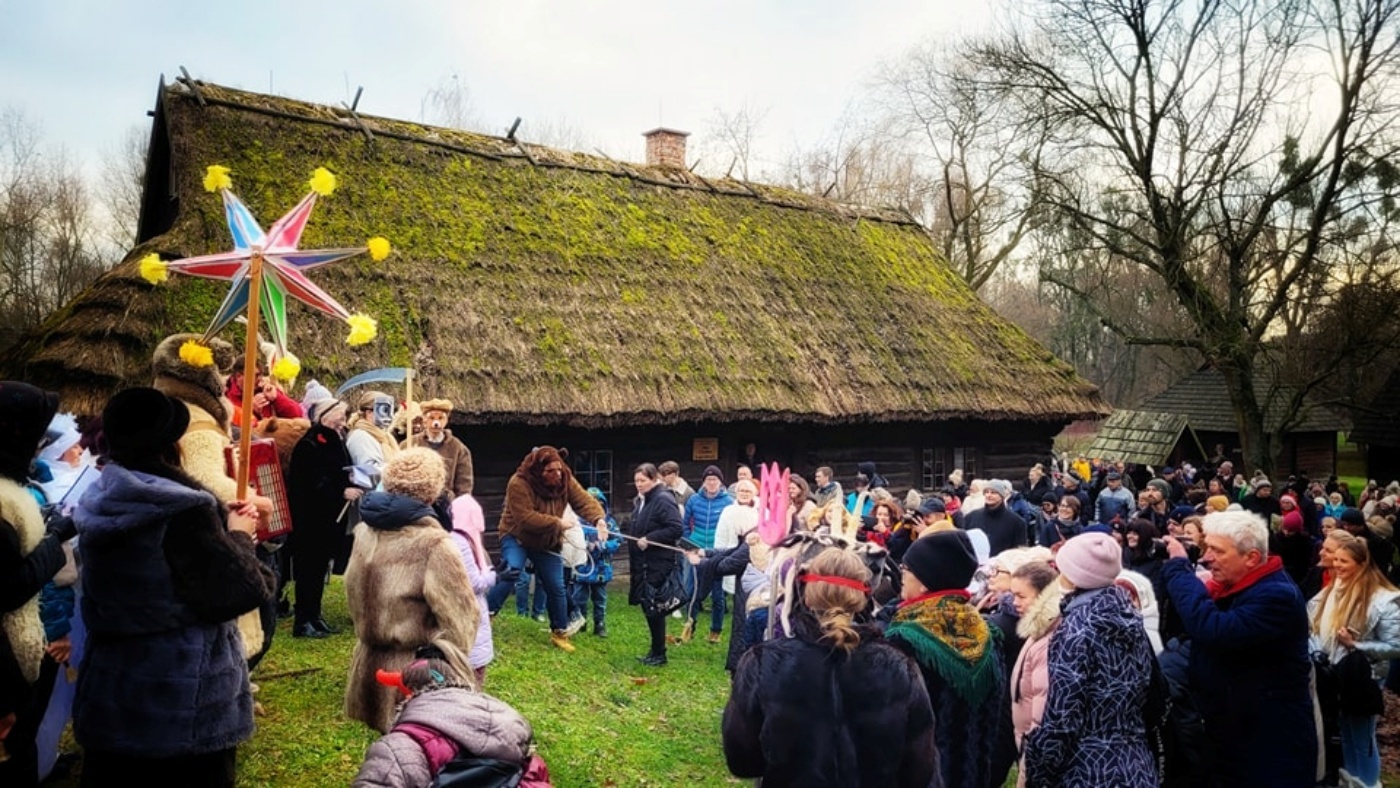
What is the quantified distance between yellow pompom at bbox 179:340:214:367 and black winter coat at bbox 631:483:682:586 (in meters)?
4.92

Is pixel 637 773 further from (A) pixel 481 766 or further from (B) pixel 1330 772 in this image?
(B) pixel 1330 772

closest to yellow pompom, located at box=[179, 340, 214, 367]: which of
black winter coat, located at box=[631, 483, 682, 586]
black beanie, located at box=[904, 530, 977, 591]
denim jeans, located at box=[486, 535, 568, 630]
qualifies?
black beanie, located at box=[904, 530, 977, 591]

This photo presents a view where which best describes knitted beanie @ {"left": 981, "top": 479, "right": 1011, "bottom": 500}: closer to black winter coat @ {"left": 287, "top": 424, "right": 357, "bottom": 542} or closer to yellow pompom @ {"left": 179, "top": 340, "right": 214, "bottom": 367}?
black winter coat @ {"left": 287, "top": 424, "right": 357, "bottom": 542}

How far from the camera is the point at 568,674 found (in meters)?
7.75

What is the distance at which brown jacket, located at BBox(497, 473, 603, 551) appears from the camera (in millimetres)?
8273

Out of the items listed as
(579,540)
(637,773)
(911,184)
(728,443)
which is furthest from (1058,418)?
(911,184)

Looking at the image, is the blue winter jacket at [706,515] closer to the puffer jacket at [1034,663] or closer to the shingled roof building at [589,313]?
the shingled roof building at [589,313]

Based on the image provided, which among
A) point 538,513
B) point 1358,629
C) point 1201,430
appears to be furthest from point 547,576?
point 1201,430

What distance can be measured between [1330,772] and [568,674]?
5231mm

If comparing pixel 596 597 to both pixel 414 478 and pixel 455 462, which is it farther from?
pixel 414 478

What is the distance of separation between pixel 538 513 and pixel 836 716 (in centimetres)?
527

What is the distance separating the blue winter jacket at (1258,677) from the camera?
436 cm

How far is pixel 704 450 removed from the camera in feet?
48.4

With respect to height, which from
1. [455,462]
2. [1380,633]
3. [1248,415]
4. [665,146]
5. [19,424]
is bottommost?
[1380,633]
